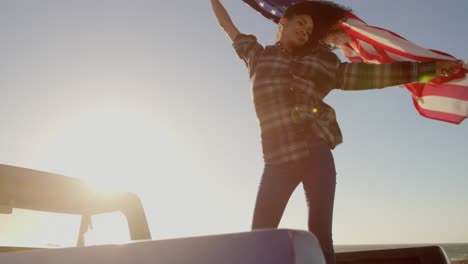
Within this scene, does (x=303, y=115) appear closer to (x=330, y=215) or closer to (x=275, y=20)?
(x=330, y=215)

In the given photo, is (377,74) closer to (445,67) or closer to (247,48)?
(445,67)

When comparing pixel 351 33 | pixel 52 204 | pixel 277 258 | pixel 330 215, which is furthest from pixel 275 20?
pixel 277 258

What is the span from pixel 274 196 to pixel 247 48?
44.1 inches

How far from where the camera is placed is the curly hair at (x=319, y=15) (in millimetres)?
3119

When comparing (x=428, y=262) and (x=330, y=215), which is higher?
(x=330, y=215)

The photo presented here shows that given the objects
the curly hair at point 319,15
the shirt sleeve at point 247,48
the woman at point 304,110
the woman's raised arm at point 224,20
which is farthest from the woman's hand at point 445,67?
the woman's raised arm at point 224,20

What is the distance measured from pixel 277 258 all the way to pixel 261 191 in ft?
6.26

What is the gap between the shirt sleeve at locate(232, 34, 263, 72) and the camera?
3123mm

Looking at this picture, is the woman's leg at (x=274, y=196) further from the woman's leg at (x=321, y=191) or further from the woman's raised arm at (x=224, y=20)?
the woman's raised arm at (x=224, y=20)

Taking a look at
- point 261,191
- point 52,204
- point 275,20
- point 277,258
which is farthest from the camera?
point 275,20

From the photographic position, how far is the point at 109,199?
254 centimetres

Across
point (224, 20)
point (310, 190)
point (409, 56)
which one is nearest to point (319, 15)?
point (224, 20)

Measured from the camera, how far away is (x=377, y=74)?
284 centimetres

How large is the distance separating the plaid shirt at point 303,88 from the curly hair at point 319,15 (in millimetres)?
298
